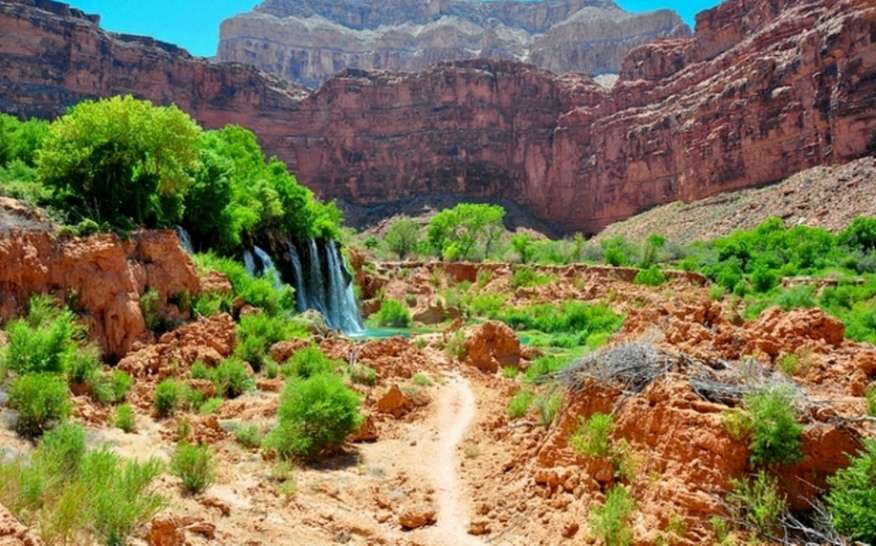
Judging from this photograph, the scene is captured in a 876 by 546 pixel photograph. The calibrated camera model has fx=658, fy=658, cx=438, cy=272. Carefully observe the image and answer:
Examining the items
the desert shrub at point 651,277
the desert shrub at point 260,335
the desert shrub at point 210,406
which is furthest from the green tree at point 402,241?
the desert shrub at point 210,406

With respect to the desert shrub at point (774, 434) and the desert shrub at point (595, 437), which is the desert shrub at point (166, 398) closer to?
the desert shrub at point (595, 437)

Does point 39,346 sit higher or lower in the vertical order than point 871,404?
higher

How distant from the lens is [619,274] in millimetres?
46000

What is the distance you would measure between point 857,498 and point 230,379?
456 inches

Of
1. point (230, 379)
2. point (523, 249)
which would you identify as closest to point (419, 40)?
point (523, 249)

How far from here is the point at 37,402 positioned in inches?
377

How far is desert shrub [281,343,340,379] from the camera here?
1527 cm

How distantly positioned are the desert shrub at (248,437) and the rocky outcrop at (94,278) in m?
4.45

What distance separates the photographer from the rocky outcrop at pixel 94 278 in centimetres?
1300

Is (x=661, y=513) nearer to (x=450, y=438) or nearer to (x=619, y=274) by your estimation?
(x=450, y=438)

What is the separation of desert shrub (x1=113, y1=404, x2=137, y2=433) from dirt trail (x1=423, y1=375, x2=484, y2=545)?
5.08m

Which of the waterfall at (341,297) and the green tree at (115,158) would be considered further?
the waterfall at (341,297)

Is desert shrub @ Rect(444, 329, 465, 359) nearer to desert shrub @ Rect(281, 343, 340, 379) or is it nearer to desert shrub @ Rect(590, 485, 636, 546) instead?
desert shrub @ Rect(281, 343, 340, 379)

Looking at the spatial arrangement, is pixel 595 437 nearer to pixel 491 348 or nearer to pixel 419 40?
pixel 491 348
